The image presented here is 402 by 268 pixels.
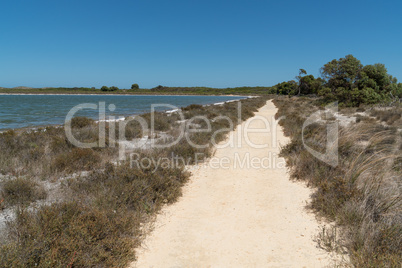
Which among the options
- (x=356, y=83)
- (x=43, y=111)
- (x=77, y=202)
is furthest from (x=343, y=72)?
(x=43, y=111)

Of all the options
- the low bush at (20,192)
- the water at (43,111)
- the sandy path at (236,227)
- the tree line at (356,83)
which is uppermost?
the tree line at (356,83)

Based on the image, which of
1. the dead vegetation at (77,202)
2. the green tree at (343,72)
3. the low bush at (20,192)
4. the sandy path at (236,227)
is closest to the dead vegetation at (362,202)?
the sandy path at (236,227)

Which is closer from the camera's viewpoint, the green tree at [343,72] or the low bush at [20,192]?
the low bush at [20,192]

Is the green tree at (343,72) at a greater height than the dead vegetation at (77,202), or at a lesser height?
greater

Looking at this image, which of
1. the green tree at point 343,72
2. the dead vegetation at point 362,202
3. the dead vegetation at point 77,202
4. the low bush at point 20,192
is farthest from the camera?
the green tree at point 343,72

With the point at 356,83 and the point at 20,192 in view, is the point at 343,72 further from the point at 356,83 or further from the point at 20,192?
the point at 20,192

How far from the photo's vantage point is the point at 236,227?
12.2ft

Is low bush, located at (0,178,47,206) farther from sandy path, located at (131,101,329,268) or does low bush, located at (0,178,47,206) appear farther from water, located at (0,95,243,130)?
water, located at (0,95,243,130)

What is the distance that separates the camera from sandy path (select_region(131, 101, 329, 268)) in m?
2.98

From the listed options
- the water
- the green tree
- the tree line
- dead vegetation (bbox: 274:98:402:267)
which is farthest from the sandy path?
the green tree

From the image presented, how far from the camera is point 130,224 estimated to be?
3.39 metres

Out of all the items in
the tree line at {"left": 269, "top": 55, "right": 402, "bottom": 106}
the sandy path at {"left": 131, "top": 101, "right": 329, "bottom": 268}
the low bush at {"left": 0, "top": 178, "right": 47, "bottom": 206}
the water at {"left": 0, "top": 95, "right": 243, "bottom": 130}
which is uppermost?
the tree line at {"left": 269, "top": 55, "right": 402, "bottom": 106}

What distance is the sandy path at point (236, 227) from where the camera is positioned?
9.79 ft

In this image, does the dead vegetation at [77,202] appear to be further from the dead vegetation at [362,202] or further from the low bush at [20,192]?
the dead vegetation at [362,202]
